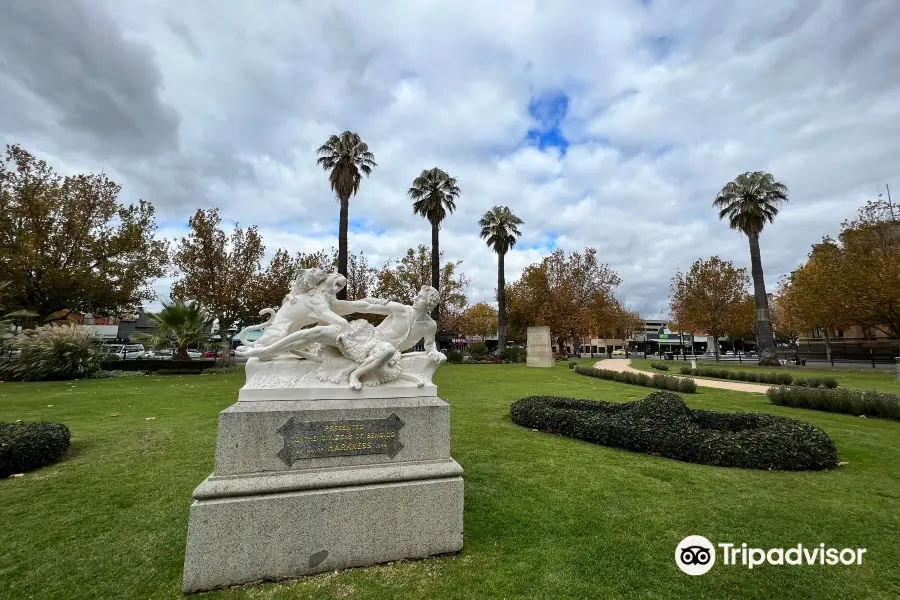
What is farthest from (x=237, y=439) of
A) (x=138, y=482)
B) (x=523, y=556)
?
(x=138, y=482)

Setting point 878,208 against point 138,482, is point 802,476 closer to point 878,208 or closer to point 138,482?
point 138,482

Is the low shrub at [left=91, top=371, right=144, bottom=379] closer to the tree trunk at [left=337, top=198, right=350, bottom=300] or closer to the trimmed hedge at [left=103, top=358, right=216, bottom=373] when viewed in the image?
the trimmed hedge at [left=103, top=358, right=216, bottom=373]

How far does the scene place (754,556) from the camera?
3463 millimetres

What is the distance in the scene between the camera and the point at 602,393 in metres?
12.8

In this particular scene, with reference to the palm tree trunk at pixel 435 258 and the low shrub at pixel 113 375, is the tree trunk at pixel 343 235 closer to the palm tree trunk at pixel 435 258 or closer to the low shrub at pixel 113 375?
the palm tree trunk at pixel 435 258

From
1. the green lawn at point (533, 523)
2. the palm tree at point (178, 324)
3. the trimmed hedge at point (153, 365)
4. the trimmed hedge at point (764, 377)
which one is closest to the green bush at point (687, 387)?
the trimmed hedge at point (764, 377)

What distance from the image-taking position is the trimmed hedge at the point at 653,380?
1318cm

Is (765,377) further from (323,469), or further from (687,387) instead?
(323,469)

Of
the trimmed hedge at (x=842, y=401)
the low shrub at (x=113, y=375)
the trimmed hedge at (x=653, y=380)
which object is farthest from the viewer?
the low shrub at (x=113, y=375)

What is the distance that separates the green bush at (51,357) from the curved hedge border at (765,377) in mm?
26112

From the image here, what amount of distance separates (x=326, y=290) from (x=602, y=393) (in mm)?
10950

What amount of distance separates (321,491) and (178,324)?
62.1ft

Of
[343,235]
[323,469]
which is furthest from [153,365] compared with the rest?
[323,469]

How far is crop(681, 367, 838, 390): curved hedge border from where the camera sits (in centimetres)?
1303
